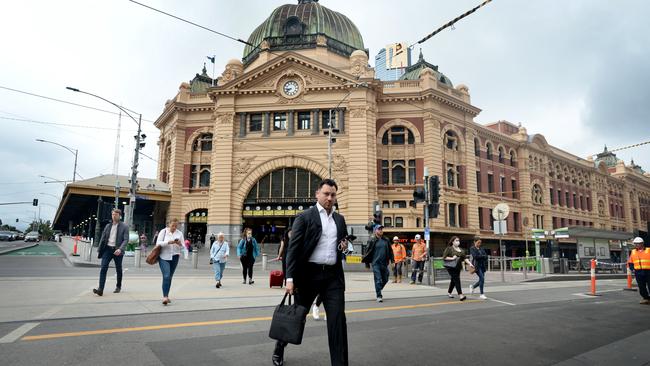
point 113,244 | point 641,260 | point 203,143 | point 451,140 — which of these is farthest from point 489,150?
point 113,244

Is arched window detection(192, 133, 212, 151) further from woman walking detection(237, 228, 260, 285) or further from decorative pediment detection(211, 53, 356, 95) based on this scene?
woman walking detection(237, 228, 260, 285)

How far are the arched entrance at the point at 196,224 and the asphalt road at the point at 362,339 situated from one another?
110 ft

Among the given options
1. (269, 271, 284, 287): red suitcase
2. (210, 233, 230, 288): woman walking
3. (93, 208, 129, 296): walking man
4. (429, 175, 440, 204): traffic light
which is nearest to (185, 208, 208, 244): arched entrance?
(210, 233, 230, 288): woman walking

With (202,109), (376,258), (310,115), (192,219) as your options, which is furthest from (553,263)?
(202,109)

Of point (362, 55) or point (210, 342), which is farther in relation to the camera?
point (362, 55)

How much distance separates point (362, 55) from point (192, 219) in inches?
887

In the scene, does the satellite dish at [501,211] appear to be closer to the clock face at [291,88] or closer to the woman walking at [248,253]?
the woman walking at [248,253]

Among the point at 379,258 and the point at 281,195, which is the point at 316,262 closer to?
the point at 379,258

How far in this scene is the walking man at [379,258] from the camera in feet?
34.0

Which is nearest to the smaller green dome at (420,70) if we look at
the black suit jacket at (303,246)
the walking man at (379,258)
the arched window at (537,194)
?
the arched window at (537,194)

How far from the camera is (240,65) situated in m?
40.2

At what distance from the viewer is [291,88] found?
3853 centimetres

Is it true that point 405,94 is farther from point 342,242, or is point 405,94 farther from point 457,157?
point 342,242

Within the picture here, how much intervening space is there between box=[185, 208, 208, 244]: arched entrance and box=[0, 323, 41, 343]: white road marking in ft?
113
